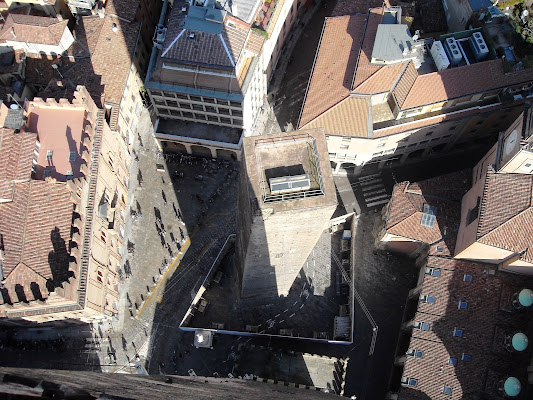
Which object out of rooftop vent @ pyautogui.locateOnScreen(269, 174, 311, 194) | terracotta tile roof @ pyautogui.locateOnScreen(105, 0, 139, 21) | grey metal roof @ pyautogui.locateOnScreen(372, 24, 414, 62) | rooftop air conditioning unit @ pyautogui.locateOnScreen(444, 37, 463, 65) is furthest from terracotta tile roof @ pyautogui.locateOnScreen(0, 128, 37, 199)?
rooftop air conditioning unit @ pyautogui.locateOnScreen(444, 37, 463, 65)

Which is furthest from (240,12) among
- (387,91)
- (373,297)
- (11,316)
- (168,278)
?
(11,316)

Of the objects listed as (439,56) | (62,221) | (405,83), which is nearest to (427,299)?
(405,83)

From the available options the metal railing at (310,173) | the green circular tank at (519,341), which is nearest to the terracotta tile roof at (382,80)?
the metal railing at (310,173)

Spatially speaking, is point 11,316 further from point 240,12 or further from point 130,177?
point 240,12

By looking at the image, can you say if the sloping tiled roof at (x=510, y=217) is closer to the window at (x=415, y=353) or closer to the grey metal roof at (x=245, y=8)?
the window at (x=415, y=353)

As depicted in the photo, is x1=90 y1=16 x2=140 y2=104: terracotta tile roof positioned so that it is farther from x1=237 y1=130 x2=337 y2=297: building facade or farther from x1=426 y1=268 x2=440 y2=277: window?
x1=426 y1=268 x2=440 y2=277: window

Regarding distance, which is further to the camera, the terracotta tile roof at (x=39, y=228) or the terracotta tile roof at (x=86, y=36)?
the terracotta tile roof at (x=86, y=36)
